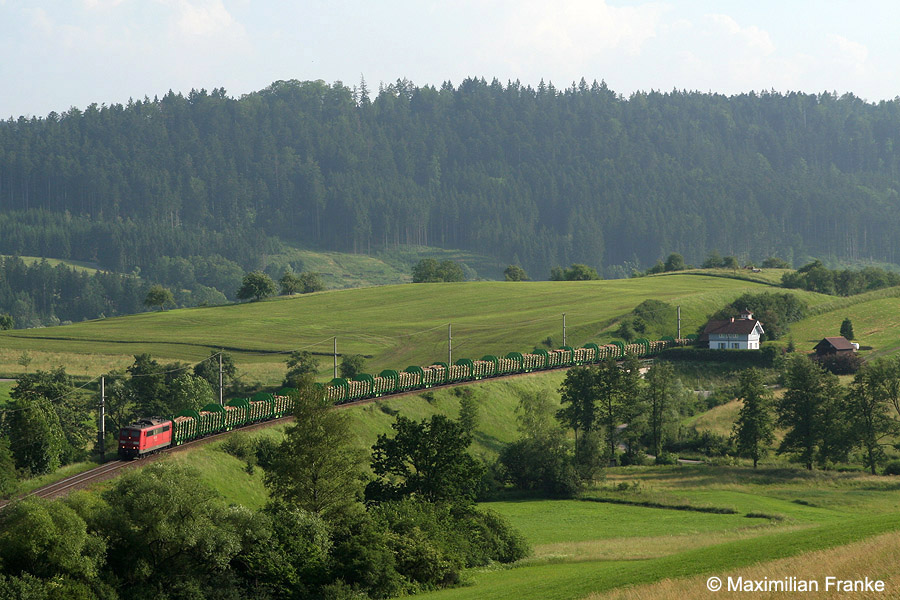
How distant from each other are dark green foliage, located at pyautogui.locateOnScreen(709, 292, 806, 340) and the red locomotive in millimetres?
101295

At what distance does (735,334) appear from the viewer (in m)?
134

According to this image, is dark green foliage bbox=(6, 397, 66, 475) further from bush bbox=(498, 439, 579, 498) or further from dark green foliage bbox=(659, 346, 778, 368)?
dark green foliage bbox=(659, 346, 778, 368)

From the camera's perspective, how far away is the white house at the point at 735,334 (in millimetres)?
134125

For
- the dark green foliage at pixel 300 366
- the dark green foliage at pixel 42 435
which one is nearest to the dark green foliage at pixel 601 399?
the dark green foliage at pixel 300 366

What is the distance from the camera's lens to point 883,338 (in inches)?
5438

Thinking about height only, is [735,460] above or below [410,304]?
below

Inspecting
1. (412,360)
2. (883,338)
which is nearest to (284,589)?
(412,360)

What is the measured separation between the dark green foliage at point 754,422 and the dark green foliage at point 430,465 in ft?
117

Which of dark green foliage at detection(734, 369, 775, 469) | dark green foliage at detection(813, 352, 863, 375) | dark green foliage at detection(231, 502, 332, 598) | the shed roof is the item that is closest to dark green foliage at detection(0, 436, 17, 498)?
dark green foliage at detection(231, 502, 332, 598)

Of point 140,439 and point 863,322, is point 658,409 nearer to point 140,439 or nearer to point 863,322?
point 140,439

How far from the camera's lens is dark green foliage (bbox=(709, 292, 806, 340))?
14425cm

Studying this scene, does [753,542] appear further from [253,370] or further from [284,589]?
[253,370]

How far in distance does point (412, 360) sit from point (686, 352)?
37616 mm

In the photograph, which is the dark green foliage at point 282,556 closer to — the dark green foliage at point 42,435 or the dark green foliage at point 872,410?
the dark green foliage at point 42,435
